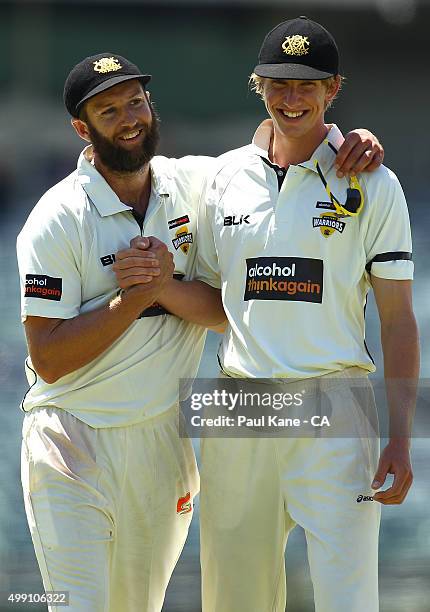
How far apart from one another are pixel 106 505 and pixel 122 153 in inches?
32.3

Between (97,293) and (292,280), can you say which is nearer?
(292,280)

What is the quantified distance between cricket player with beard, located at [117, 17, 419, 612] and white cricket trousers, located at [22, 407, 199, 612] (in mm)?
157

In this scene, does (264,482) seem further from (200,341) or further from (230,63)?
(230,63)

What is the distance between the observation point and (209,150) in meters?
7.86

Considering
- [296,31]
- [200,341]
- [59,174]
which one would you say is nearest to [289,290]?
[200,341]

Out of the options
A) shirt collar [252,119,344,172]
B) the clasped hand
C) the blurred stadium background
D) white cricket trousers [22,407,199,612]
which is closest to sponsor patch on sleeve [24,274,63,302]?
the clasped hand

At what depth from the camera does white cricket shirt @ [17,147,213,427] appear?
2.78 metres

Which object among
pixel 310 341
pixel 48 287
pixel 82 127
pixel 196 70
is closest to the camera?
pixel 310 341

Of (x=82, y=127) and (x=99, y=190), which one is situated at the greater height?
(x=82, y=127)

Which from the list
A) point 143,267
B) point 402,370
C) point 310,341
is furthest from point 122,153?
point 402,370

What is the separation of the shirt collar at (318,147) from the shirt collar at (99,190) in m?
0.26

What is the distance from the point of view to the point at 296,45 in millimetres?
2707

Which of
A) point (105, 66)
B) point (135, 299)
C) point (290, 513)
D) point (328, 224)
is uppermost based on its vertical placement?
point (105, 66)

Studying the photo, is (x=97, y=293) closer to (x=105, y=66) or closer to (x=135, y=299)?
(x=135, y=299)
